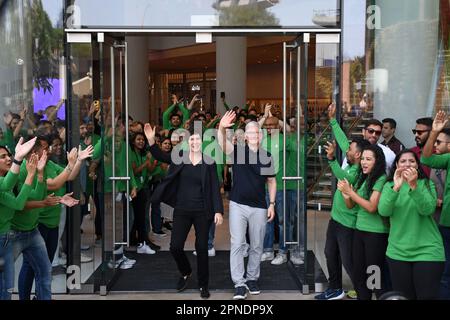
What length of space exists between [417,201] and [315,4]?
240 centimetres

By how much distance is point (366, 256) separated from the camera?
465 cm

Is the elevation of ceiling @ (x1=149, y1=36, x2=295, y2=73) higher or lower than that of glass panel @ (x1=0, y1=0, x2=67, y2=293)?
higher

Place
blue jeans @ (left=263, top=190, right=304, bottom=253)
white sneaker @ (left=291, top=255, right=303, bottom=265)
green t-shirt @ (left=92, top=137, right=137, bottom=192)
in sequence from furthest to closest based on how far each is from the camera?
blue jeans @ (left=263, top=190, right=304, bottom=253) < white sneaker @ (left=291, top=255, right=303, bottom=265) < green t-shirt @ (left=92, top=137, right=137, bottom=192)

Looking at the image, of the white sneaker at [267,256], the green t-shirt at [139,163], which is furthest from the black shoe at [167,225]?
Result: the white sneaker at [267,256]

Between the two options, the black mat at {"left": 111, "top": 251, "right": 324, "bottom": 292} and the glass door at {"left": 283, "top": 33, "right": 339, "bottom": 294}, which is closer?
the glass door at {"left": 283, "top": 33, "right": 339, "bottom": 294}

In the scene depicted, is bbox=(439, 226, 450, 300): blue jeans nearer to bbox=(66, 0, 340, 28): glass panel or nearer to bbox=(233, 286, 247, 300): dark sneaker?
bbox=(233, 286, 247, 300): dark sneaker

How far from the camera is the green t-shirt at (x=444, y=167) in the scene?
15.6 feet

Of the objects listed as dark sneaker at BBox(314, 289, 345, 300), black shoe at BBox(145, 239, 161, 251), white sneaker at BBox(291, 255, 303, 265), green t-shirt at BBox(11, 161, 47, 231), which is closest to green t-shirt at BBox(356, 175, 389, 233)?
dark sneaker at BBox(314, 289, 345, 300)

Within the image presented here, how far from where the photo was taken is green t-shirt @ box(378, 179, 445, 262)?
387cm

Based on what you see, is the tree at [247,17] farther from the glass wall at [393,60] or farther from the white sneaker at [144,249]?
the white sneaker at [144,249]

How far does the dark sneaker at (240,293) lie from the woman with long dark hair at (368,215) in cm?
112

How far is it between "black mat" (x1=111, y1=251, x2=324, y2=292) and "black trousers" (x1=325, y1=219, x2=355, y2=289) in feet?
1.77

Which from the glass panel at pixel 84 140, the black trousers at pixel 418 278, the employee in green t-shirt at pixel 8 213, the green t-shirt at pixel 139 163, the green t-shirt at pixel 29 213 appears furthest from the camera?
the green t-shirt at pixel 139 163

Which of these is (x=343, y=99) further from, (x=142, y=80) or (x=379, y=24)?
(x=142, y=80)
